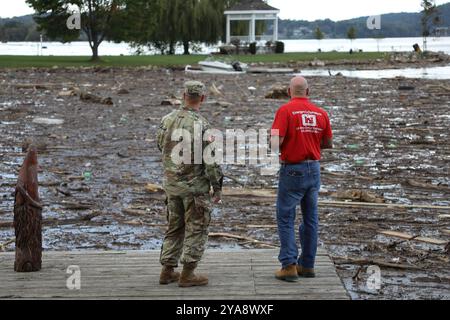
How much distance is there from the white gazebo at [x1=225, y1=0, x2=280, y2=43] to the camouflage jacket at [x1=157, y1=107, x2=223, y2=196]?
6856 cm

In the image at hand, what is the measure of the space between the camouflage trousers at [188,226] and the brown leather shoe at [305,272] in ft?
3.22

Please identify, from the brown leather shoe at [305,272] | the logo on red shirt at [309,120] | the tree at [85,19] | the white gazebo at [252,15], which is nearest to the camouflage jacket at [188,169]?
the logo on red shirt at [309,120]

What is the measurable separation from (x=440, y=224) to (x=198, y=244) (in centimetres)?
479

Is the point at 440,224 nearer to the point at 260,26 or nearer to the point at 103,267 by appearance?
the point at 103,267

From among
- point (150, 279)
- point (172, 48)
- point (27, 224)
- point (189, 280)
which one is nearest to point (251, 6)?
point (172, 48)

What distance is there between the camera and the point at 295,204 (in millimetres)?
7562

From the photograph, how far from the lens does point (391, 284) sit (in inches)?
320

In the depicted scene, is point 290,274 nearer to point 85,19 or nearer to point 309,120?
point 309,120

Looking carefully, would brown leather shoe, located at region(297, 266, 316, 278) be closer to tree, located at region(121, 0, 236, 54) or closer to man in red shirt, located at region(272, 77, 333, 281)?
man in red shirt, located at region(272, 77, 333, 281)

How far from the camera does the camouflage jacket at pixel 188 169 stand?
7254 mm

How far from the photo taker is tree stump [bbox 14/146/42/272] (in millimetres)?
8000

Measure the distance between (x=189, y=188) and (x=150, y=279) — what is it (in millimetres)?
1011

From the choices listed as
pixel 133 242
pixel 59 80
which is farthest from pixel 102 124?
pixel 59 80

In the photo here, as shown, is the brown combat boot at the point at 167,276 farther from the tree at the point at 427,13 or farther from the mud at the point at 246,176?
the tree at the point at 427,13
